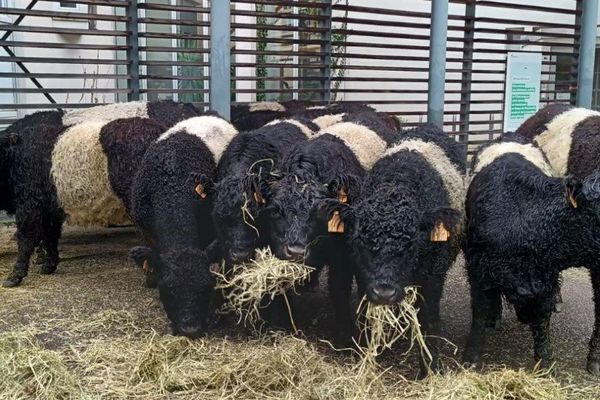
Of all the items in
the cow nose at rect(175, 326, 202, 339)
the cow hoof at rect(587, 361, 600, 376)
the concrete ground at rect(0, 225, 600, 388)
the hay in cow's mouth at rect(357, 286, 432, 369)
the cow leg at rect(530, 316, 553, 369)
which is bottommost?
the concrete ground at rect(0, 225, 600, 388)

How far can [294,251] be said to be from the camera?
4656 millimetres

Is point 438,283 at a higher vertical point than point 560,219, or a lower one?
lower

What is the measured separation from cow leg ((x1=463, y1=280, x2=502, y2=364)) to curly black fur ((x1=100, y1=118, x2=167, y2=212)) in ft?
11.6

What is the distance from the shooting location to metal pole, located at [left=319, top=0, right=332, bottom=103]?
34.5 feet

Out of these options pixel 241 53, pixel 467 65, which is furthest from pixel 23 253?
pixel 467 65

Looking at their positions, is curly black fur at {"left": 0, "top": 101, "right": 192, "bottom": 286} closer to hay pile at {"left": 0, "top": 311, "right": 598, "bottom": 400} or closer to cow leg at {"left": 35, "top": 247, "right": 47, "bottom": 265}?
cow leg at {"left": 35, "top": 247, "right": 47, "bottom": 265}

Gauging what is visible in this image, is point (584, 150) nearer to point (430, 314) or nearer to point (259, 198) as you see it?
point (430, 314)

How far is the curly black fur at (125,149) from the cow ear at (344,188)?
2391 mm

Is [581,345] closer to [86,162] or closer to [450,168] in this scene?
[450,168]

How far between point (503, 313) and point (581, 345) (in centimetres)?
89

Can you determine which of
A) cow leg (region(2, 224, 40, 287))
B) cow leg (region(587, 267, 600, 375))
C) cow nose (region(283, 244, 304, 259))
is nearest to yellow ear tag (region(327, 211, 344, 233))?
cow nose (region(283, 244, 304, 259))

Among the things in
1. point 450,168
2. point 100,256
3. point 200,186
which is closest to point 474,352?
point 450,168

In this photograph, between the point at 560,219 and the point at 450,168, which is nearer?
the point at 560,219

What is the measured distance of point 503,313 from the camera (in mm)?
6051
